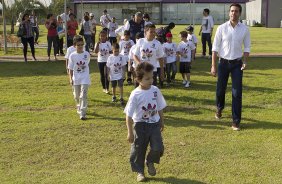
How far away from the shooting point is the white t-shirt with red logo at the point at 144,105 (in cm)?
458

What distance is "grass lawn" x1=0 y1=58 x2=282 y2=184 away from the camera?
5002mm

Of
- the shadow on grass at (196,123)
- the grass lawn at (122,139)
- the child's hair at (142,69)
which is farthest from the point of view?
the shadow on grass at (196,123)

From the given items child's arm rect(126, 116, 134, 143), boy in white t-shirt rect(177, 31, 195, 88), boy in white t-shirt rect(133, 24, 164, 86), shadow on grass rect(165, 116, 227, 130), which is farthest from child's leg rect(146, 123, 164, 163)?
boy in white t-shirt rect(177, 31, 195, 88)

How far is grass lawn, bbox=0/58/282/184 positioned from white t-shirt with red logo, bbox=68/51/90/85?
0.71m

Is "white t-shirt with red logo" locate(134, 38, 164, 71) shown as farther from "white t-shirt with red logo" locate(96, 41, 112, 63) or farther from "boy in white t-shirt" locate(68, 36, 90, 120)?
"white t-shirt with red logo" locate(96, 41, 112, 63)

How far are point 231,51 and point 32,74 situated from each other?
7738 mm

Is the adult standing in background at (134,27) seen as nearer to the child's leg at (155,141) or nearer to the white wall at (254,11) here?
the child's leg at (155,141)

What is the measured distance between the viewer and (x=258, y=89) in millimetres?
10039

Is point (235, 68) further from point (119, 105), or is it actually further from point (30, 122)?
point (30, 122)

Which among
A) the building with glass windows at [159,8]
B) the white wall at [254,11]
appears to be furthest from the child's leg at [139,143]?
the building with glass windows at [159,8]

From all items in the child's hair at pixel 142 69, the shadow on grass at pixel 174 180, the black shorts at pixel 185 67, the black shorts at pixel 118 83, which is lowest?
the shadow on grass at pixel 174 180

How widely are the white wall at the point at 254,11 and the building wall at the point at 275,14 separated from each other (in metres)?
2.14

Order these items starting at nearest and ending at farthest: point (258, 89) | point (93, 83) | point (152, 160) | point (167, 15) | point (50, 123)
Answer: point (152, 160) → point (50, 123) → point (258, 89) → point (93, 83) → point (167, 15)

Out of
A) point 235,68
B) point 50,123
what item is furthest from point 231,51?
point 50,123
